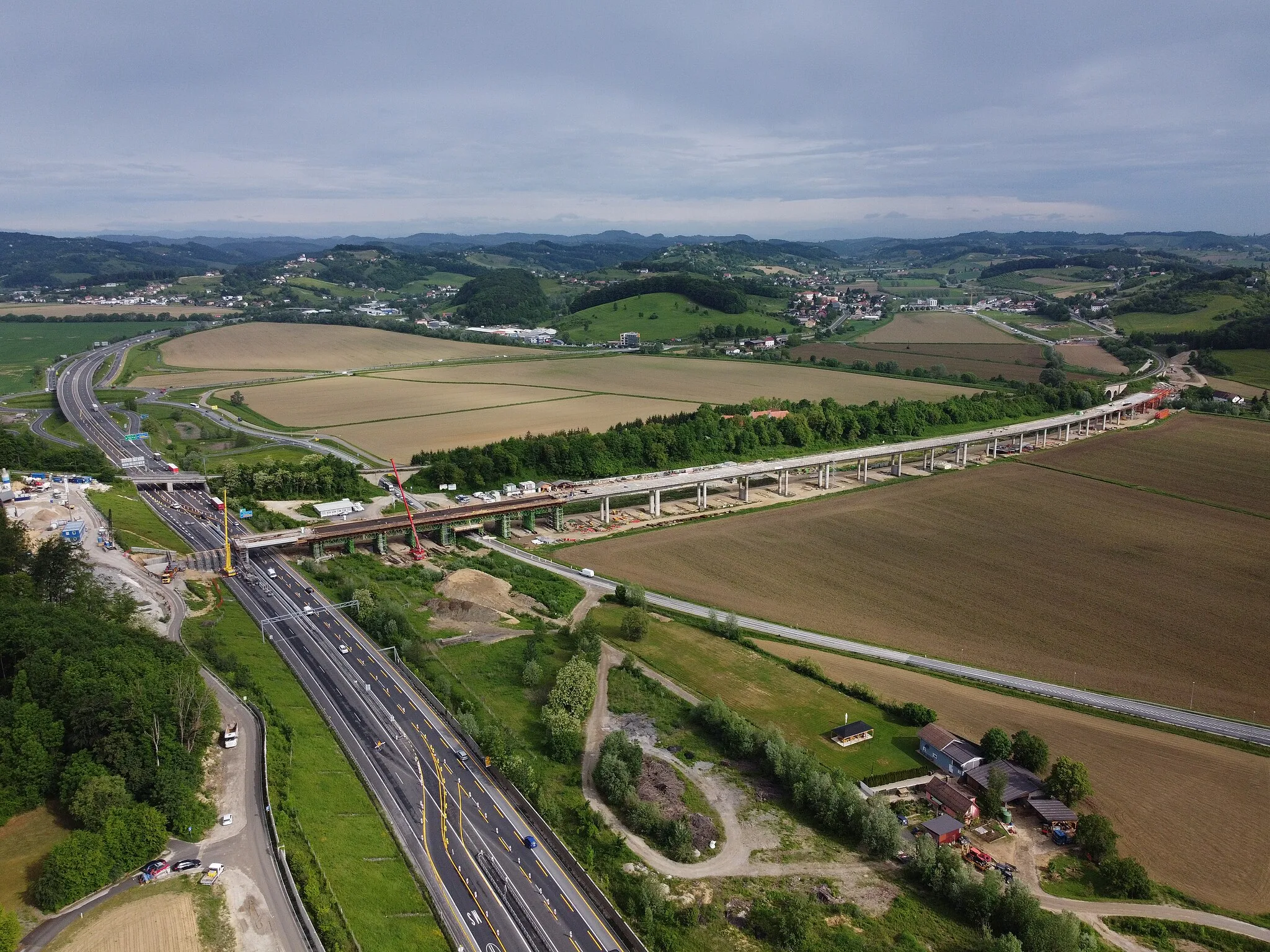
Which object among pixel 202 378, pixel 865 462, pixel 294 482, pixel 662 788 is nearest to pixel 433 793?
pixel 662 788

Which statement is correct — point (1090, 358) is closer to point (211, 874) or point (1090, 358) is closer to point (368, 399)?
point (368, 399)

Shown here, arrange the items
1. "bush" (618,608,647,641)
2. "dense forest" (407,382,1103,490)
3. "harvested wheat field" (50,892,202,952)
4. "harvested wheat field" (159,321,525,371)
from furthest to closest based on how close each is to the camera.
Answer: "harvested wheat field" (159,321,525,371), "dense forest" (407,382,1103,490), "bush" (618,608,647,641), "harvested wheat field" (50,892,202,952)

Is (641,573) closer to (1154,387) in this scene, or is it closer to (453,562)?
(453,562)

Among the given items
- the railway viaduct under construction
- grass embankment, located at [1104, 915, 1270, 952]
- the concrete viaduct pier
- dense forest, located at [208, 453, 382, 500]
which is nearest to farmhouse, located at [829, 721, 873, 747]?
grass embankment, located at [1104, 915, 1270, 952]

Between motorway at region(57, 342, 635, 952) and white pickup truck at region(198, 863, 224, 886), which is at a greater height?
white pickup truck at region(198, 863, 224, 886)

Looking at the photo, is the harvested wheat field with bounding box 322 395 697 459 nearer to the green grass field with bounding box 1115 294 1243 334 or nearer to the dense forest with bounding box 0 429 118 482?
the dense forest with bounding box 0 429 118 482
